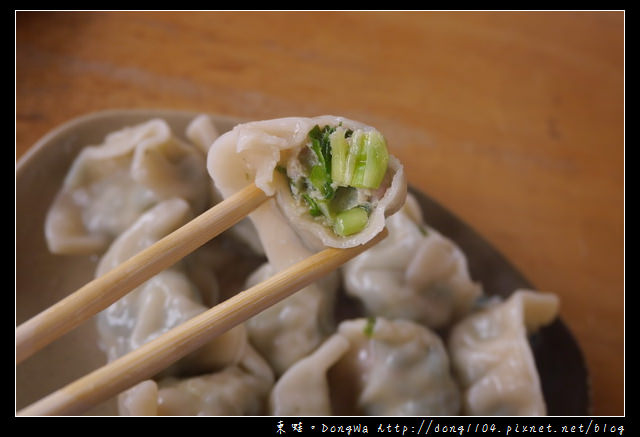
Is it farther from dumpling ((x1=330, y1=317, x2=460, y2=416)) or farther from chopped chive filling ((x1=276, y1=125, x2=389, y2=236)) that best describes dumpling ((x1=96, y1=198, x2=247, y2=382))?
chopped chive filling ((x1=276, y1=125, x2=389, y2=236))

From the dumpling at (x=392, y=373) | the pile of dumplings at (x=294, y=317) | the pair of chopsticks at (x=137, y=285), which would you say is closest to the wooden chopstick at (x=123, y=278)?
the pair of chopsticks at (x=137, y=285)

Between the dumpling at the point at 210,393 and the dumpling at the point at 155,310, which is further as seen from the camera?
the dumpling at the point at 155,310

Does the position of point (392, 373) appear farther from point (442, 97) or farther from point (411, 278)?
point (442, 97)

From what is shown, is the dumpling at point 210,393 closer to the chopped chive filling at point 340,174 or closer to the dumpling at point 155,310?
the dumpling at point 155,310

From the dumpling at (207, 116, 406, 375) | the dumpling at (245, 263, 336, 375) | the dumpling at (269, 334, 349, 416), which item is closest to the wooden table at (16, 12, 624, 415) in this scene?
the dumpling at (245, 263, 336, 375)

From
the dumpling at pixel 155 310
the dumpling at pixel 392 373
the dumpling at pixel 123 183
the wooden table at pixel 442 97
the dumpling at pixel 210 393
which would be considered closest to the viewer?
the dumpling at pixel 210 393

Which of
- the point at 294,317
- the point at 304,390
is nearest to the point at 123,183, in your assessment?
the point at 294,317

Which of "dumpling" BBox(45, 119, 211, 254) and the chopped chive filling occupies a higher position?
the chopped chive filling
